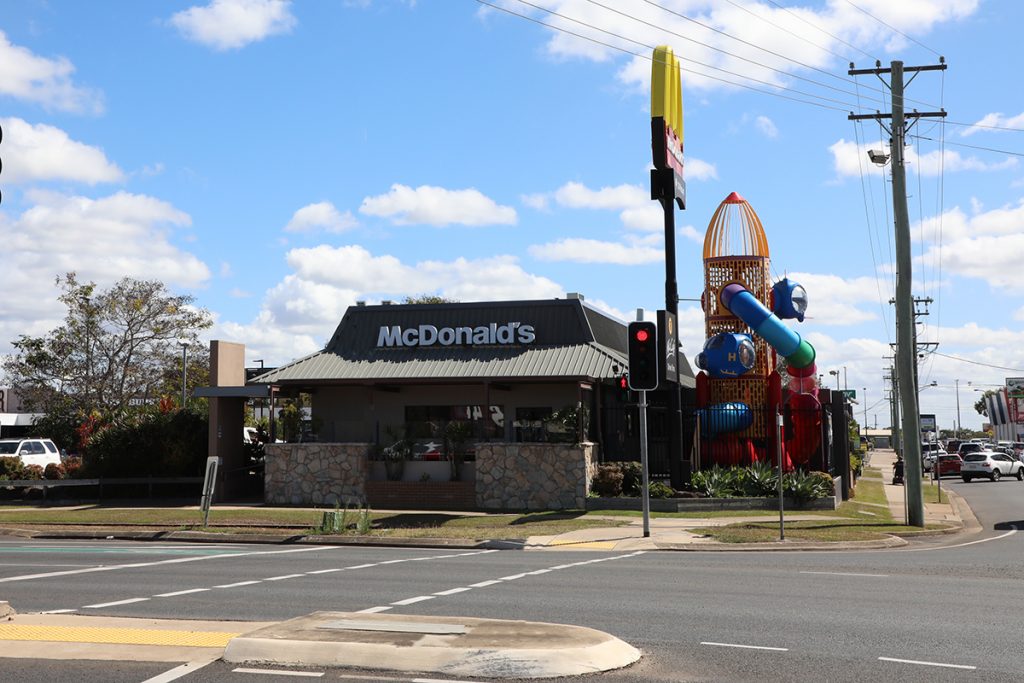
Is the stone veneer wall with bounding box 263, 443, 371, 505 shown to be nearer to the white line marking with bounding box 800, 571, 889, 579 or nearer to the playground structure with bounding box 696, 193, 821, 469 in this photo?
the playground structure with bounding box 696, 193, 821, 469

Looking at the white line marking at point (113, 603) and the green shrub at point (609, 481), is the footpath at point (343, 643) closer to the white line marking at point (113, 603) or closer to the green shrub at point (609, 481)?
the white line marking at point (113, 603)

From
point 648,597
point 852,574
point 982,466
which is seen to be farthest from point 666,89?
point 982,466

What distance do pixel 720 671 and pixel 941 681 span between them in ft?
5.37

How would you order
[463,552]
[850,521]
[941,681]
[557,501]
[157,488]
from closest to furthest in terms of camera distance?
[941,681]
[463,552]
[850,521]
[557,501]
[157,488]

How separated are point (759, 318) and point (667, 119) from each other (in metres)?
6.27

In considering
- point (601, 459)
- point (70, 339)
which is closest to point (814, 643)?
point (601, 459)

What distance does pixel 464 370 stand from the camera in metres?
30.4

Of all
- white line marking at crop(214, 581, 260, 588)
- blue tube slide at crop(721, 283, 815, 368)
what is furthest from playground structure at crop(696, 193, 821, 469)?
white line marking at crop(214, 581, 260, 588)

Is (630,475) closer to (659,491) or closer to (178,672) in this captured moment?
(659,491)

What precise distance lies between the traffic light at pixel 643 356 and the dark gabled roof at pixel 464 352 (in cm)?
604

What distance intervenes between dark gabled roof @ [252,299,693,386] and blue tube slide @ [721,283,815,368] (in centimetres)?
357

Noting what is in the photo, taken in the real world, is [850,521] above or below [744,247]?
below

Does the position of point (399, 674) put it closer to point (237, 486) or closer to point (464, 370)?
point (464, 370)

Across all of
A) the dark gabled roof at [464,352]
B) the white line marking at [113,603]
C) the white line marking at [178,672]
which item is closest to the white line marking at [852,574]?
the white line marking at [113,603]
